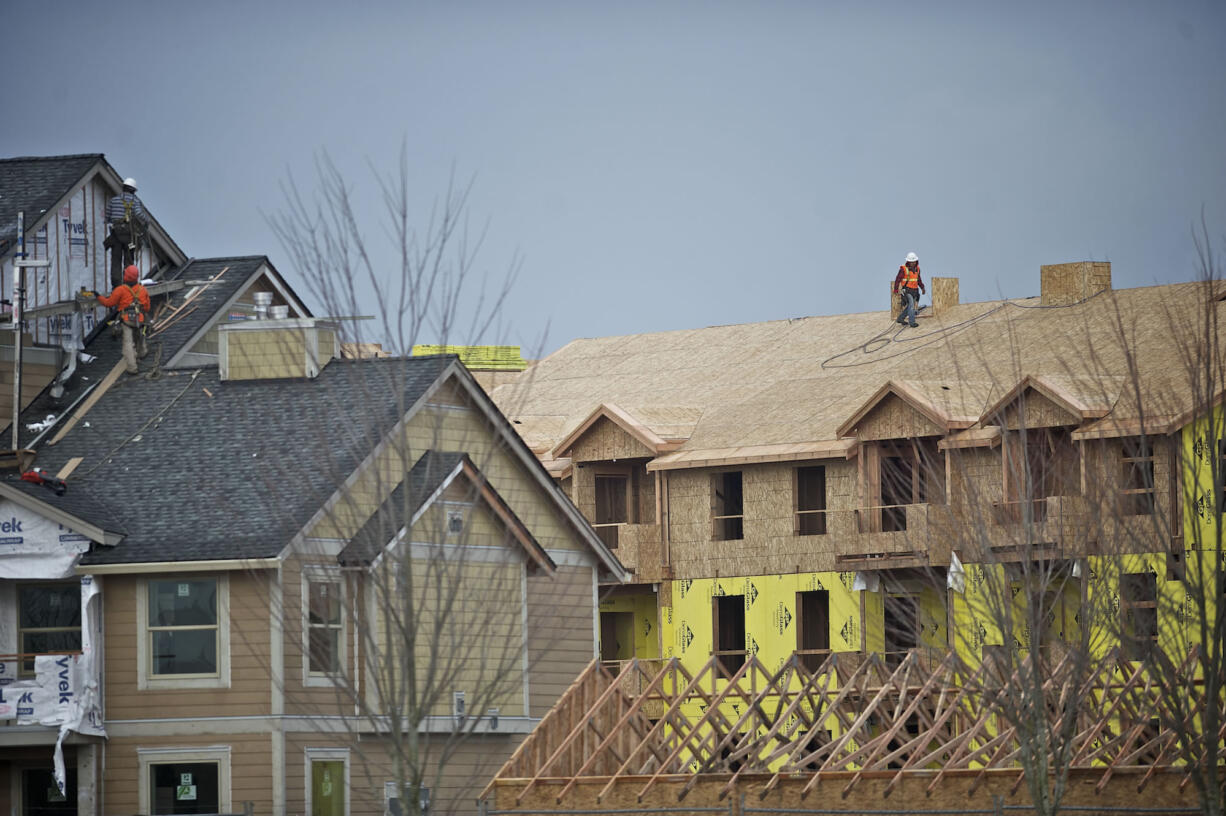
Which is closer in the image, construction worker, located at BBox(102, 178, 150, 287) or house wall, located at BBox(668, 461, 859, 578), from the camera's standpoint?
construction worker, located at BBox(102, 178, 150, 287)

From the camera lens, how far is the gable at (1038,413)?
1768 inches

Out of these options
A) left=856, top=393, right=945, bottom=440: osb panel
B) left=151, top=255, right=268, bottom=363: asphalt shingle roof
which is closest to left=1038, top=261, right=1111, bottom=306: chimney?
left=856, top=393, right=945, bottom=440: osb panel

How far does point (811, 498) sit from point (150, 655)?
76.2ft

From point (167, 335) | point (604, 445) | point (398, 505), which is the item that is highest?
point (167, 335)

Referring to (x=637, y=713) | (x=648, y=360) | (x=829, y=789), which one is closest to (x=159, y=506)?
(x=637, y=713)

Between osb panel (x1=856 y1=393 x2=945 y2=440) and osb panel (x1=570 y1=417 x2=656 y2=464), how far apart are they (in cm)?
748

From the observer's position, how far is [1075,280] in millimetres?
53938

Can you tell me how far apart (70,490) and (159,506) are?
1.61 m

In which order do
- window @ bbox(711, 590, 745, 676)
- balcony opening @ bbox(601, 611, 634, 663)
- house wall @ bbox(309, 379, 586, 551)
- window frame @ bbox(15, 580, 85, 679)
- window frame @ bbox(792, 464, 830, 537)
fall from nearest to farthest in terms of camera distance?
window frame @ bbox(15, 580, 85, 679) → house wall @ bbox(309, 379, 586, 551) → window frame @ bbox(792, 464, 830, 537) → window @ bbox(711, 590, 745, 676) → balcony opening @ bbox(601, 611, 634, 663)

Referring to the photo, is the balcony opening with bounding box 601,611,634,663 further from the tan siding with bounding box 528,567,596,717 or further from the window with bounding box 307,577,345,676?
the window with bounding box 307,577,345,676

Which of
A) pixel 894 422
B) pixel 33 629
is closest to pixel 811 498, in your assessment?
pixel 894 422

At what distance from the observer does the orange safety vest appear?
2229 inches

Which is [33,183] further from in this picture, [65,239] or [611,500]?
[611,500]

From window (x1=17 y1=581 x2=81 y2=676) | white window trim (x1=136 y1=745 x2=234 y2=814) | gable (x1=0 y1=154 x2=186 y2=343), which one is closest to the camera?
white window trim (x1=136 y1=745 x2=234 y2=814)
